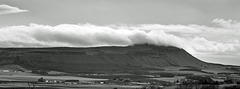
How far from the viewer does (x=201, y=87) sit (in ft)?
533

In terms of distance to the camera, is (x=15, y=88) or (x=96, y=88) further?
(x=96, y=88)

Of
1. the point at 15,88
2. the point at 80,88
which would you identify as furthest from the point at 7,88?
the point at 80,88

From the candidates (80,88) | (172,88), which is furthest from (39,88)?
(172,88)

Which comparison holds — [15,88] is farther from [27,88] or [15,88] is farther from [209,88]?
[209,88]

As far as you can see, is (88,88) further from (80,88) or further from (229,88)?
(229,88)

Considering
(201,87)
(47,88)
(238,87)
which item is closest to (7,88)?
(47,88)

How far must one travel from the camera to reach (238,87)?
15650cm

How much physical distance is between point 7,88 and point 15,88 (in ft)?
11.0

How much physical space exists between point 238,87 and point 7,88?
87.2 meters

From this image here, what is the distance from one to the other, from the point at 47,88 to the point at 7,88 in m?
15.9

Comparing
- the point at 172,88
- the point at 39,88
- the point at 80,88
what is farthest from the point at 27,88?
the point at 172,88

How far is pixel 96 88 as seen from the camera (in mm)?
165250

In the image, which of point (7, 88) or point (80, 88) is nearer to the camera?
point (7, 88)

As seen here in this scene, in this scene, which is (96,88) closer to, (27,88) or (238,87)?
(27,88)
